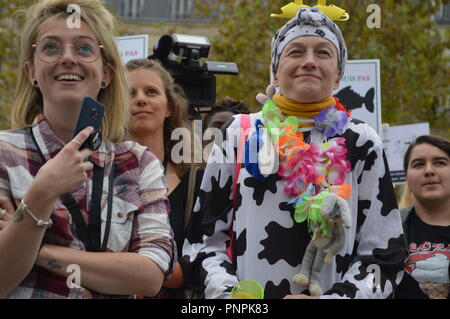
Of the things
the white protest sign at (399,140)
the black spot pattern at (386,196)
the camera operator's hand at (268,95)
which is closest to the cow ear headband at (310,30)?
the camera operator's hand at (268,95)

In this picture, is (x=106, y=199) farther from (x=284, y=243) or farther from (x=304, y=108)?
(x=304, y=108)

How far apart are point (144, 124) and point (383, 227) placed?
1501 millimetres

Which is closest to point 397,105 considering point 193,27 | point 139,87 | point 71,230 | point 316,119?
point 139,87

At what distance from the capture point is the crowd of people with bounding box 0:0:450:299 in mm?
2359

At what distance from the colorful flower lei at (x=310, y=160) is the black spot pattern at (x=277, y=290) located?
216 mm

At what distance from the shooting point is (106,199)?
2.46 metres

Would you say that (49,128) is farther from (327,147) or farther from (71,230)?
(327,147)

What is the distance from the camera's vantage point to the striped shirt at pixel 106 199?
236 cm

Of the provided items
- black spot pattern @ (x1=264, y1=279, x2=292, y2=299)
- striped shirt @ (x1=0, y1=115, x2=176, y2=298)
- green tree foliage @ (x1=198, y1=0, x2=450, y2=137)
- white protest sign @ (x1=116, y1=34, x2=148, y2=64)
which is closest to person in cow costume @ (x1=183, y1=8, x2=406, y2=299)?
black spot pattern @ (x1=264, y1=279, x2=292, y2=299)

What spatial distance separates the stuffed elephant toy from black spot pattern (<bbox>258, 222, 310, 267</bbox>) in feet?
0.18

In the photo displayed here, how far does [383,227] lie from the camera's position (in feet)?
9.51

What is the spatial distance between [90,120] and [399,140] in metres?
4.93

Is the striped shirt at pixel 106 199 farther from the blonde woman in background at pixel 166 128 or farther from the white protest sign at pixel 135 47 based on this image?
the white protest sign at pixel 135 47

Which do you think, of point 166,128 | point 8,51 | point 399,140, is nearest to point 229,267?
point 166,128
